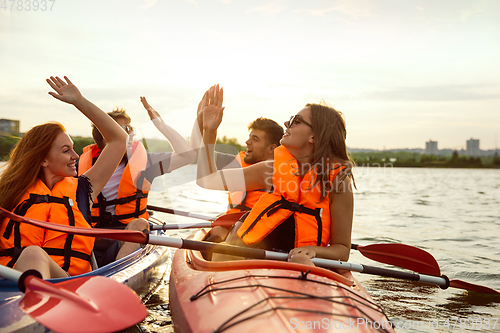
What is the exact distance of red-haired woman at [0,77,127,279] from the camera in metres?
2.54

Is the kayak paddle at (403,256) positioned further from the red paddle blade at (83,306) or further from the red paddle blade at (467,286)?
the red paddle blade at (83,306)

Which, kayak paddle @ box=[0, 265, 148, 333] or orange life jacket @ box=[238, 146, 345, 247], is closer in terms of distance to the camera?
kayak paddle @ box=[0, 265, 148, 333]

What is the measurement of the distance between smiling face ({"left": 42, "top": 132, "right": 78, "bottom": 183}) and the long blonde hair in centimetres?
3

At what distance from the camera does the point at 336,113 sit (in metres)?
2.79

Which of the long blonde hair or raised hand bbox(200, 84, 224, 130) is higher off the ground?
raised hand bbox(200, 84, 224, 130)

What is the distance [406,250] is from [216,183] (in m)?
1.96

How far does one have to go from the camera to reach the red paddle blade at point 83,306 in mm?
1617

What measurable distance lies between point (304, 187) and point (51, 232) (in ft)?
5.88

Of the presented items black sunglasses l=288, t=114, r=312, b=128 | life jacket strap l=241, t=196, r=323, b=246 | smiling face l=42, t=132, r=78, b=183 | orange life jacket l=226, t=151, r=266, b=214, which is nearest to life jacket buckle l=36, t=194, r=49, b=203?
smiling face l=42, t=132, r=78, b=183

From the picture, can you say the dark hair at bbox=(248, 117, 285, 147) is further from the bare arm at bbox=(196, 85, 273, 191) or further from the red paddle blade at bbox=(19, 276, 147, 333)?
the red paddle blade at bbox=(19, 276, 147, 333)

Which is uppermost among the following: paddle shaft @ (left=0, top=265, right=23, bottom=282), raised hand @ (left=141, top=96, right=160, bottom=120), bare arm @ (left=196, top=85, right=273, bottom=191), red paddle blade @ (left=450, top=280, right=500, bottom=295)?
raised hand @ (left=141, top=96, right=160, bottom=120)

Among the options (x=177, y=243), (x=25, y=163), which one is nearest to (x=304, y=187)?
(x=177, y=243)

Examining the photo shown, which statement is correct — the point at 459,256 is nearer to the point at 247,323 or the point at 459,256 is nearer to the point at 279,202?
the point at 279,202

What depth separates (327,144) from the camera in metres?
2.72
